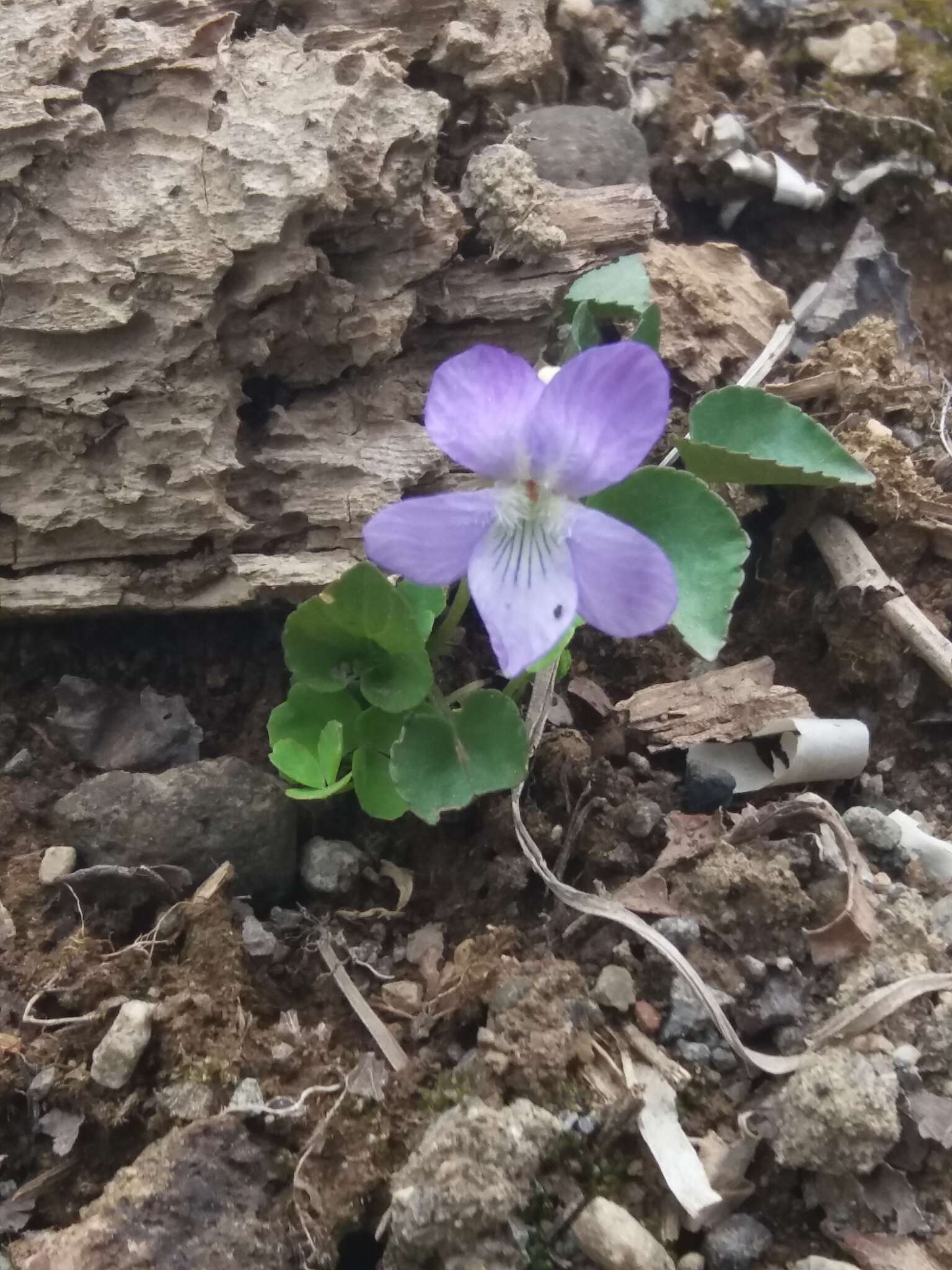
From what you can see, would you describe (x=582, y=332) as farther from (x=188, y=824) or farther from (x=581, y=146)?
(x=188, y=824)

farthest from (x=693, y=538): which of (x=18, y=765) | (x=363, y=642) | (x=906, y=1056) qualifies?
(x=18, y=765)

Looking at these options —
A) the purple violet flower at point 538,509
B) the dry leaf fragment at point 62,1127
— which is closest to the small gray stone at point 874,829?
the purple violet flower at point 538,509

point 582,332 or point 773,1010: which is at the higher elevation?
point 582,332

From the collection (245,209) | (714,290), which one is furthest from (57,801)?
(714,290)

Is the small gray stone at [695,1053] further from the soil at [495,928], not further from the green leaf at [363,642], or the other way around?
the green leaf at [363,642]

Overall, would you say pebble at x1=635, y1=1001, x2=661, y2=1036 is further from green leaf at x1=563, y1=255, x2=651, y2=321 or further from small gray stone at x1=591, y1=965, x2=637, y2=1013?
green leaf at x1=563, y1=255, x2=651, y2=321

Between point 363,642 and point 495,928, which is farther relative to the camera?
point 363,642
